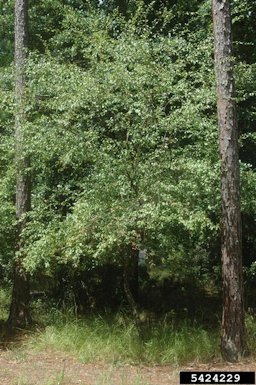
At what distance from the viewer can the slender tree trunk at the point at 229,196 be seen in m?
6.89

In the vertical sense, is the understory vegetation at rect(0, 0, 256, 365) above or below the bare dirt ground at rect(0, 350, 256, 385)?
above

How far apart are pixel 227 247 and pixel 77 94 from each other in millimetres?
3191

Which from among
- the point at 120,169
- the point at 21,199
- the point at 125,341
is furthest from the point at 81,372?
the point at 21,199

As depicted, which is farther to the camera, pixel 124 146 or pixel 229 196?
pixel 124 146

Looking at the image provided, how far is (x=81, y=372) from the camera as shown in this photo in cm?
671

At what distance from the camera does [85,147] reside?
7352mm

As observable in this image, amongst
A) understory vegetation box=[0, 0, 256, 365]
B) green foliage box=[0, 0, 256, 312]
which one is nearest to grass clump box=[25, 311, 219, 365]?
understory vegetation box=[0, 0, 256, 365]

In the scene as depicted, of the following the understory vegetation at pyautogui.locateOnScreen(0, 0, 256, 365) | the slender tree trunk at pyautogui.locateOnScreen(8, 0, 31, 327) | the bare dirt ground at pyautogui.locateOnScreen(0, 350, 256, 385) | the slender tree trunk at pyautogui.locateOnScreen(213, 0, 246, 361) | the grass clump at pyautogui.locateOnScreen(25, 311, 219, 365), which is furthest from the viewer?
the slender tree trunk at pyautogui.locateOnScreen(8, 0, 31, 327)

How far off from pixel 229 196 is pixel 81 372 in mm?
3235

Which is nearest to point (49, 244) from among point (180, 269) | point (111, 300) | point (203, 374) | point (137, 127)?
point (137, 127)

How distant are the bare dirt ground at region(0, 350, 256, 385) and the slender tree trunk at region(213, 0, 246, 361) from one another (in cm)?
47

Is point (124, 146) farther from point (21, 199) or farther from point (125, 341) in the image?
point (125, 341)

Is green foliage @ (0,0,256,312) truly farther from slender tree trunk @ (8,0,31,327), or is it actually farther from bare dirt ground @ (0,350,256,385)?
bare dirt ground @ (0,350,256,385)

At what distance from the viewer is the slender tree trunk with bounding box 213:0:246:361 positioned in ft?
22.6
